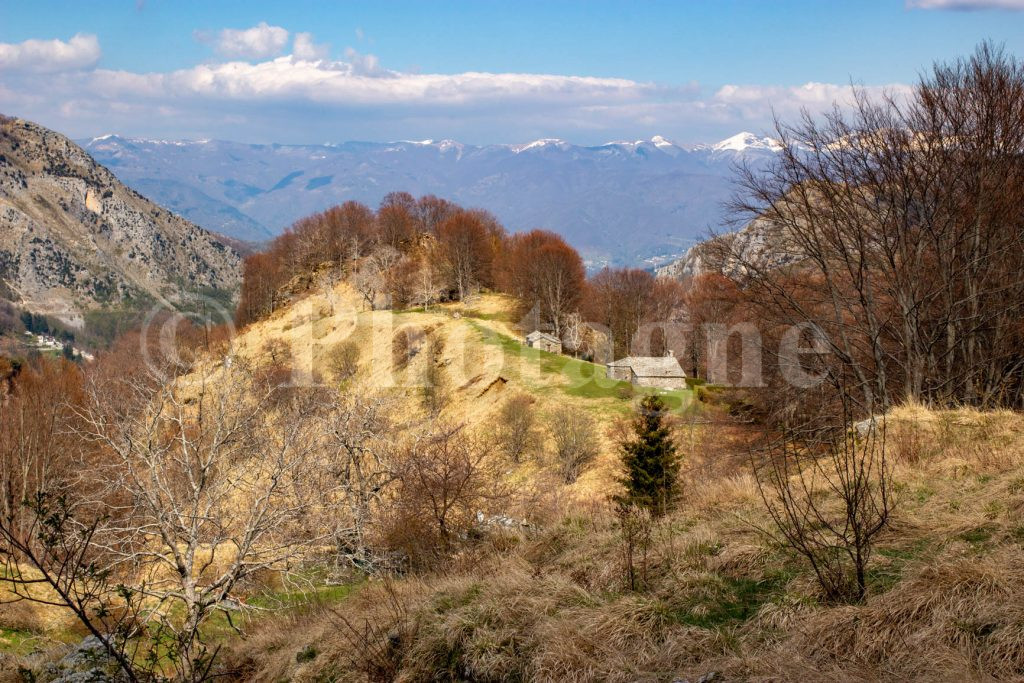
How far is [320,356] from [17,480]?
3058 centimetres

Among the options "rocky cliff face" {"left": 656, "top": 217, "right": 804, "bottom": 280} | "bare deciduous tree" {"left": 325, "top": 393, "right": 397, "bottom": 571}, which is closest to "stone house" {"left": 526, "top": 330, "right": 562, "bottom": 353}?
"bare deciduous tree" {"left": 325, "top": 393, "right": 397, "bottom": 571}

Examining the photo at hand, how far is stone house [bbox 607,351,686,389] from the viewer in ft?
128

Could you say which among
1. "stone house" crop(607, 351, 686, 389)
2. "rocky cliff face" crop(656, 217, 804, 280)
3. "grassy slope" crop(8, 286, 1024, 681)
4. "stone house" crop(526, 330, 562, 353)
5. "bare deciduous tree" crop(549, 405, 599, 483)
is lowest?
"bare deciduous tree" crop(549, 405, 599, 483)

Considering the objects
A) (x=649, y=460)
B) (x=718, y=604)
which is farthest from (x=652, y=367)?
(x=718, y=604)

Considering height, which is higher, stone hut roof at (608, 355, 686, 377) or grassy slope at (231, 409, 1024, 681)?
grassy slope at (231, 409, 1024, 681)

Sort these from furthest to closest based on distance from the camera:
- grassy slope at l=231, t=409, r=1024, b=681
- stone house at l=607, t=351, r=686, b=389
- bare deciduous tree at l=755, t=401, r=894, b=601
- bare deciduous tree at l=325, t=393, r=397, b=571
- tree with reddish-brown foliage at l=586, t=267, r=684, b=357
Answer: tree with reddish-brown foliage at l=586, t=267, r=684, b=357 → stone house at l=607, t=351, r=686, b=389 → bare deciduous tree at l=325, t=393, r=397, b=571 → bare deciduous tree at l=755, t=401, r=894, b=601 → grassy slope at l=231, t=409, r=1024, b=681

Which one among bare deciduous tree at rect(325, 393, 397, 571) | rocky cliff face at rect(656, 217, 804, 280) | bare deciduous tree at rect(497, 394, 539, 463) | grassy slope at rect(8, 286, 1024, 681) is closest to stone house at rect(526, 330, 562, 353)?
bare deciduous tree at rect(497, 394, 539, 463)

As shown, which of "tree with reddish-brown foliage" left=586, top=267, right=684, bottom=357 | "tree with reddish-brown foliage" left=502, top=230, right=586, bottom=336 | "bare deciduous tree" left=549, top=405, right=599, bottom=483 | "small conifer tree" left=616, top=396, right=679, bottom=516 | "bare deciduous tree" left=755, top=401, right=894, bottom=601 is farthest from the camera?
"tree with reddish-brown foliage" left=586, top=267, right=684, bottom=357

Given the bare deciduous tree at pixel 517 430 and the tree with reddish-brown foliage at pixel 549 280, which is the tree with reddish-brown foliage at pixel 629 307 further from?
the bare deciduous tree at pixel 517 430

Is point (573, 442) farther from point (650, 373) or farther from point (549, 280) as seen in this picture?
point (549, 280)

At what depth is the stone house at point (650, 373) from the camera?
39.1 meters

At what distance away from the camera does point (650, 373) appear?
39406 mm

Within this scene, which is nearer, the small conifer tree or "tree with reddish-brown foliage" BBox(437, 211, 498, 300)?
the small conifer tree

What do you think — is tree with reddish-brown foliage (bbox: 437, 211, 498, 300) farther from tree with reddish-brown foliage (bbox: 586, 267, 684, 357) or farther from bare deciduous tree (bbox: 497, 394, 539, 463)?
bare deciduous tree (bbox: 497, 394, 539, 463)
